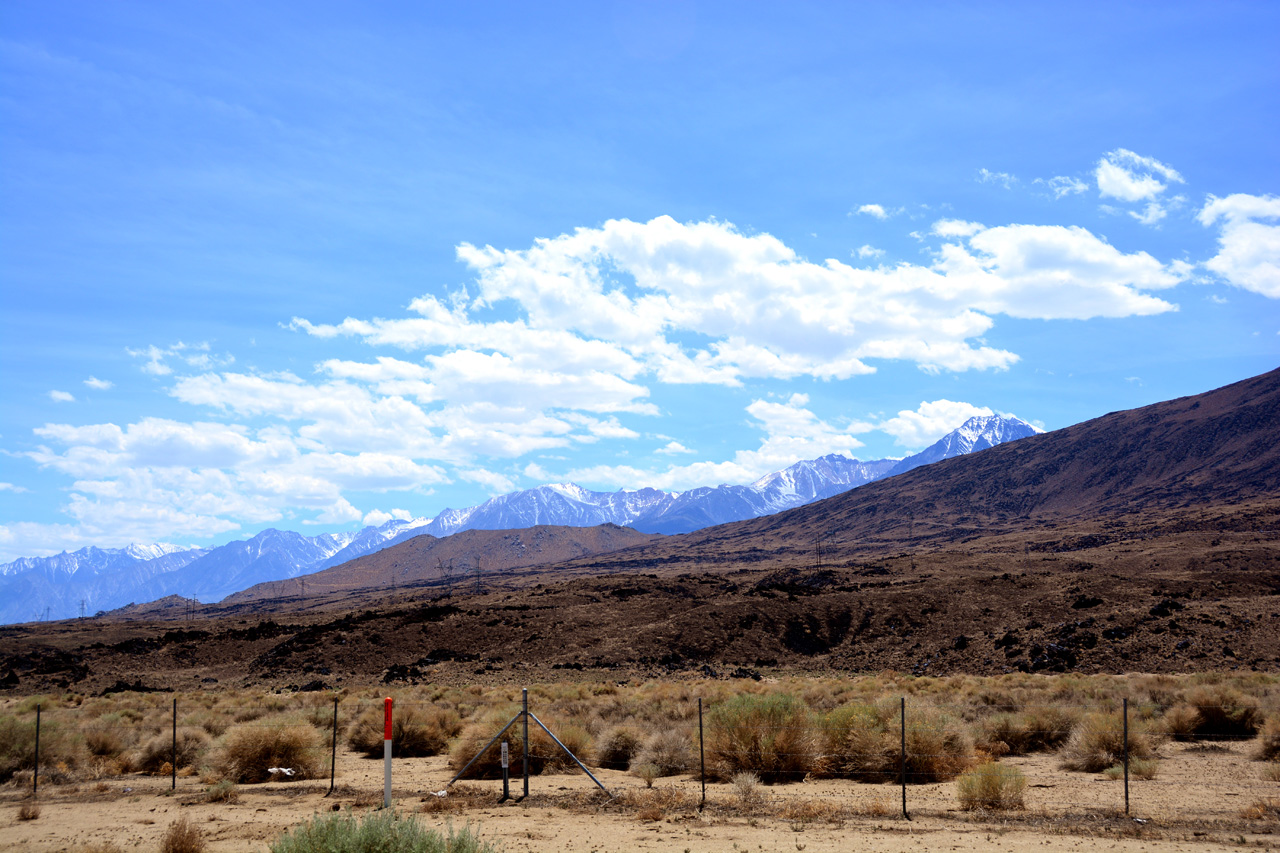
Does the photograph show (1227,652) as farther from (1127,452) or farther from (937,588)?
(1127,452)

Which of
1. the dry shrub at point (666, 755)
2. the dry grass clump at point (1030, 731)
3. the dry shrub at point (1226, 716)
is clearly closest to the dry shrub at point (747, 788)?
the dry shrub at point (666, 755)

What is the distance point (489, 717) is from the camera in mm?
21031

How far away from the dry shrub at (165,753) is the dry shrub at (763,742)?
1311cm

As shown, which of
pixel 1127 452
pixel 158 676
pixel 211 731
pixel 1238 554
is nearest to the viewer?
pixel 211 731

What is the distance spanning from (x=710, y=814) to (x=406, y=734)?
11316 millimetres

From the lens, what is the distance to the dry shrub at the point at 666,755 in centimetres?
1797

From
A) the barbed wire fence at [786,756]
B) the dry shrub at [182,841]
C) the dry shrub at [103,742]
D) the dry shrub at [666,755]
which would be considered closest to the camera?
the dry shrub at [182,841]

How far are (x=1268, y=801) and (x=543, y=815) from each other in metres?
13.2

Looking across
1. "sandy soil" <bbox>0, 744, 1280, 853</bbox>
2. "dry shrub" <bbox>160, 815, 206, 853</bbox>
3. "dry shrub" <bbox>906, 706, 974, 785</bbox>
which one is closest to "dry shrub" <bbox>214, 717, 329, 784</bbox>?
"sandy soil" <bbox>0, 744, 1280, 853</bbox>

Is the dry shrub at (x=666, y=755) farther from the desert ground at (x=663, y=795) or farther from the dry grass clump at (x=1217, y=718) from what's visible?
the dry grass clump at (x=1217, y=718)

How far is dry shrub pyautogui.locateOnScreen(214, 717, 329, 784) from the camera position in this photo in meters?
18.0

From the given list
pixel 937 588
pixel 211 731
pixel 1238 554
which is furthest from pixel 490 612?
pixel 1238 554

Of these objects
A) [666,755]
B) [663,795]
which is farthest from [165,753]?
[663,795]

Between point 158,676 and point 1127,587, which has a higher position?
point 1127,587
